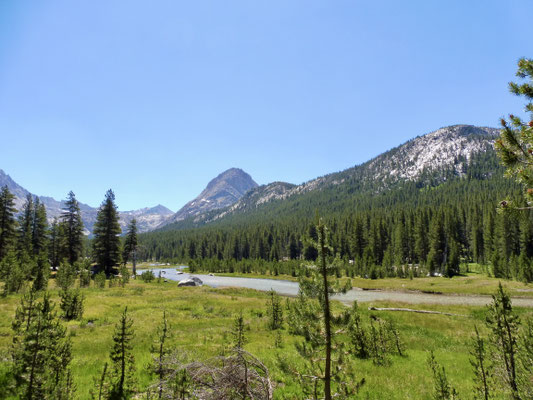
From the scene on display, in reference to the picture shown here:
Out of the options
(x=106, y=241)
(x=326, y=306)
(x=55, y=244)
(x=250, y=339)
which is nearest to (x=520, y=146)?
(x=326, y=306)

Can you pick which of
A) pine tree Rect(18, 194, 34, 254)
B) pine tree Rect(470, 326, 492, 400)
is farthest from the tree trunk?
pine tree Rect(18, 194, 34, 254)

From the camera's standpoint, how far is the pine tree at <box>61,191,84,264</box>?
5450 centimetres

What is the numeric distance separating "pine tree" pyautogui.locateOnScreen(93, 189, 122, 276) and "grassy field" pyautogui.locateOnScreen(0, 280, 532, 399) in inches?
819

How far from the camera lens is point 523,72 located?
5.89m

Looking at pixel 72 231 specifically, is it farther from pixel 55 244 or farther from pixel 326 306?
pixel 326 306

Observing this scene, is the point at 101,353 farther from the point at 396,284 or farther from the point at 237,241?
the point at 237,241

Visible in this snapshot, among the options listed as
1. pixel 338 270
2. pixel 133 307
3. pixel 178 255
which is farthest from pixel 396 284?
pixel 178 255

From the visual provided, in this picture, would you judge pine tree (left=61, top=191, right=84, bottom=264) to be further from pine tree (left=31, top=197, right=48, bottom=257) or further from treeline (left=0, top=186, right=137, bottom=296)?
pine tree (left=31, top=197, right=48, bottom=257)

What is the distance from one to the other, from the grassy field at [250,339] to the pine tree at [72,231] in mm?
25816

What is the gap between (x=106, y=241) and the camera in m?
54.6

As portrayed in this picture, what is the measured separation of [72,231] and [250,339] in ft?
173

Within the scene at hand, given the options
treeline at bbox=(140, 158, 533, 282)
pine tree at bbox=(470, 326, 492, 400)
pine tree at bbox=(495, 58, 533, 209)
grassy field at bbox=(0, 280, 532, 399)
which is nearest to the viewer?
pine tree at bbox=(495, 58, 533, 209)

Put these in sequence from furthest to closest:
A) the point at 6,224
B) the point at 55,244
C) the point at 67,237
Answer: the point at 55,244
the point at 67,237
the point at 6,224

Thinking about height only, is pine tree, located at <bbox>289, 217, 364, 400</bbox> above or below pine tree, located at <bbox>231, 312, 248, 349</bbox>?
above
